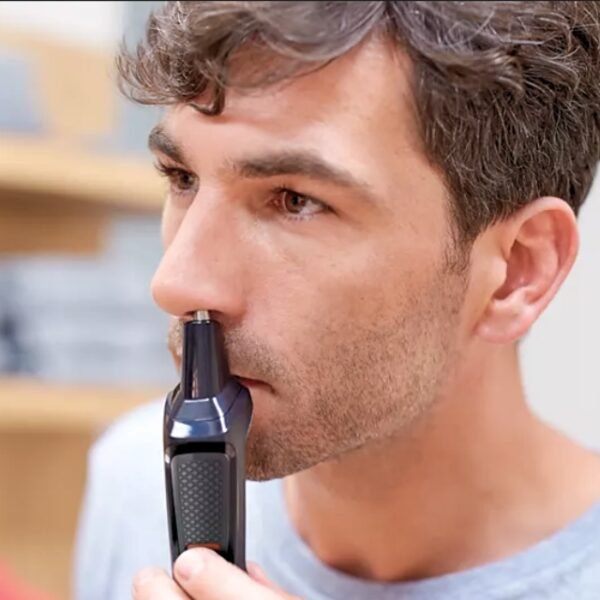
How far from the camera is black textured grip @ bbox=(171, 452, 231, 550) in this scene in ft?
3.01

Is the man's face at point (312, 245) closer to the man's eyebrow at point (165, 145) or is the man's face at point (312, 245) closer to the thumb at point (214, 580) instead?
the man's eyebrow at point (165, 145)

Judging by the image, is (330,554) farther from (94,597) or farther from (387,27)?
(387,27)

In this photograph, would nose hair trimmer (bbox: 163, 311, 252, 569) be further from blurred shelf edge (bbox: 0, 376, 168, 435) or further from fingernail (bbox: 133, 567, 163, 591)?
blurred shelf edge (bbox: 0, 376, 168, 435)

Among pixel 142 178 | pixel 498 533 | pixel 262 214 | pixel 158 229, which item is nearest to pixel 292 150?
pixel 262 214

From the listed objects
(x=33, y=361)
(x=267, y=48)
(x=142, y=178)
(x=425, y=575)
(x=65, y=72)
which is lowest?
(x=425, y=575)

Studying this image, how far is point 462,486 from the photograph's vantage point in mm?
1134

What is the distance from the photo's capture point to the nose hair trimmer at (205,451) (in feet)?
3.00

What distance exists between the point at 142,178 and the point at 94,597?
2.05 feet

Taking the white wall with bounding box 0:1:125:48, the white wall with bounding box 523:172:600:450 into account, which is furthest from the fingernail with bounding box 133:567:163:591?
the white wall with bounding box 0:1:125:48

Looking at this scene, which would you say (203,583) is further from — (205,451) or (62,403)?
(62,403)

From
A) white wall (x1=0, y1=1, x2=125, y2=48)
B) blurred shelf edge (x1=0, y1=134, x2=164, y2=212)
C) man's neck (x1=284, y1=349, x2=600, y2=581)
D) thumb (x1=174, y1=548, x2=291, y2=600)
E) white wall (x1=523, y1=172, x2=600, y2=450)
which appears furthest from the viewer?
white wall (x1=0, y1=1, x2=125, y2=48)

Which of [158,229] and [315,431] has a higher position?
[158,229]

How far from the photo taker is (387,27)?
943 mm

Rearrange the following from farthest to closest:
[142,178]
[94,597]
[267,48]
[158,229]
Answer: [158,229] < [142,178] < [94,597] < [267,48]
